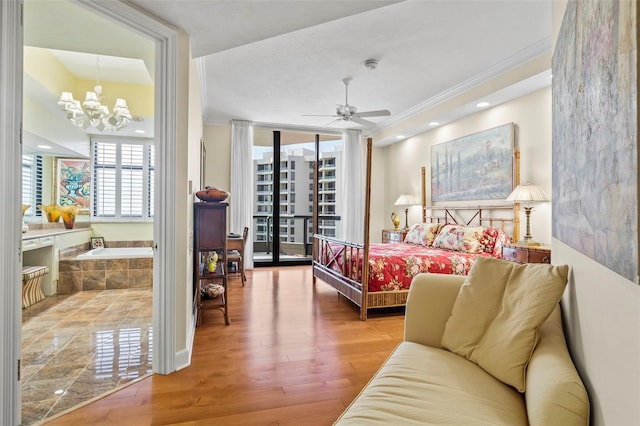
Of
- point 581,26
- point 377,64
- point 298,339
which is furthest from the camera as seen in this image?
point 377,64

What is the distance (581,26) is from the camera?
3.80 feet

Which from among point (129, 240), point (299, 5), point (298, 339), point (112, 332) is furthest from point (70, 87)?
point (298, 339)

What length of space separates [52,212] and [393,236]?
5.61 meters

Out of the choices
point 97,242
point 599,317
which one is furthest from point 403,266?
point 97,242

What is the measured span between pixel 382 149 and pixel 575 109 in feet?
21.4

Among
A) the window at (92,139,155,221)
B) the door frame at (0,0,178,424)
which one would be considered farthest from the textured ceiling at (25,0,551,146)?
the window at (92,139,155,221)

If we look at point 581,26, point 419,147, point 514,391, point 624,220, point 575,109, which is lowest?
point 514,391

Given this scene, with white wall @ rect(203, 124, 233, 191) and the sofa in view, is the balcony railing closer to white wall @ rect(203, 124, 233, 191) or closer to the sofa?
white wall @ rect(203, 124, 233, 191)

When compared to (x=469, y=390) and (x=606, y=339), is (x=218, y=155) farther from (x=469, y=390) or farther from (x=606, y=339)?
(x=606, y=339)

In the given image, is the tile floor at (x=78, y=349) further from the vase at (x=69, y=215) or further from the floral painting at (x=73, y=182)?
the floral painting at (x=73, y=182)

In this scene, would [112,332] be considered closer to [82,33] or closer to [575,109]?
[82,33]

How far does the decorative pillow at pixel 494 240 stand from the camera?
4.28 metres

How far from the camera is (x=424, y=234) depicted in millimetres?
5355

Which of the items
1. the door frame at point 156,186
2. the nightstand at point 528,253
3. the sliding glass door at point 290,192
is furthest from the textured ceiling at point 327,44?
the nightstand at point 528,253
